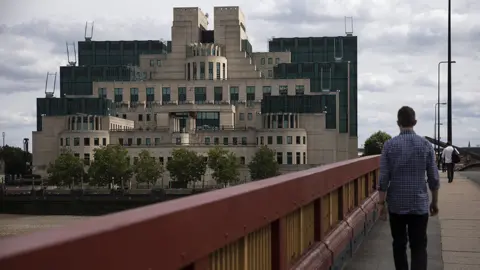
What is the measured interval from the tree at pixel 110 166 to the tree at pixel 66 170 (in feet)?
7.00

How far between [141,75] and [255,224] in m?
153

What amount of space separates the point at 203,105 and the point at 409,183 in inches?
5099

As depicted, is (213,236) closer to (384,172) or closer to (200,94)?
(384,172)

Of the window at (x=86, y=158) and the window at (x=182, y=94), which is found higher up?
the window at (x=182, y=94)

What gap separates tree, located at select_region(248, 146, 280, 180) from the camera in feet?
372

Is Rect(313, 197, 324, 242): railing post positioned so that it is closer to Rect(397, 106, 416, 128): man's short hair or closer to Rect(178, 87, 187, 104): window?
Rect(397, 106, 416, 128): man's short hair

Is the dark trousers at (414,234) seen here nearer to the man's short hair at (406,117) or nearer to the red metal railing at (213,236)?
Result: the red metal railing at (213,236)

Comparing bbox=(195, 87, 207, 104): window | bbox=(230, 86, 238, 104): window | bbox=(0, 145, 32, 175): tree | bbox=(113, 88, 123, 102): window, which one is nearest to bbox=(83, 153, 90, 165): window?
bbox=(113, 88, 123, 102): window

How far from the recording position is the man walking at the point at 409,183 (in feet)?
28.0

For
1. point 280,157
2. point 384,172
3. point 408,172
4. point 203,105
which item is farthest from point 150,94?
point 408,172

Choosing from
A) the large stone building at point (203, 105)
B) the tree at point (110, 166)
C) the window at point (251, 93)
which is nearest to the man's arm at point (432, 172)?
the tree at point (110, 166)

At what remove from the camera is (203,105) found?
13762cm

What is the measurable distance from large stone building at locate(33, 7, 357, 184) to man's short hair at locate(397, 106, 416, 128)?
112 meters

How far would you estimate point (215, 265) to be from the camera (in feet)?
17.0
